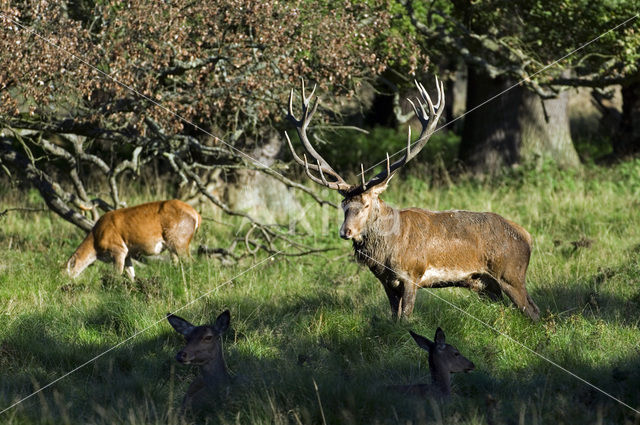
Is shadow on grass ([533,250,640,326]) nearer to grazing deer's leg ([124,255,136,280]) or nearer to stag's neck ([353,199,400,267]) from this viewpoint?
stag's neck ([353,199,400,267])

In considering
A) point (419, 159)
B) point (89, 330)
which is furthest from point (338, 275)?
point (419, 159)

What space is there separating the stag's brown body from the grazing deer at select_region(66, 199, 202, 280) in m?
3.21

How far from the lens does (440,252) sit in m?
7.58

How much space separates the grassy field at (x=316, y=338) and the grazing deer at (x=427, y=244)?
8.3 inches

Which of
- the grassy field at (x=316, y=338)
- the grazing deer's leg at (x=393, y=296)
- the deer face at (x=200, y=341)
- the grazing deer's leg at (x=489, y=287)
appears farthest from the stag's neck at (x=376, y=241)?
the deer face at (x=200, y=341)

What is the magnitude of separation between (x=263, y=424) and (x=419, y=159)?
1280 centimetres

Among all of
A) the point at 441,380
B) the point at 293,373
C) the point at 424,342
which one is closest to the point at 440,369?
the point at 441,380

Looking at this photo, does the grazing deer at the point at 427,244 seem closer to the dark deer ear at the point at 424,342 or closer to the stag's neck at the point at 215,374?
the dark deer ear at the point at 424,342

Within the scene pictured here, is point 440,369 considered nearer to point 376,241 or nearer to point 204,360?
point 204,360

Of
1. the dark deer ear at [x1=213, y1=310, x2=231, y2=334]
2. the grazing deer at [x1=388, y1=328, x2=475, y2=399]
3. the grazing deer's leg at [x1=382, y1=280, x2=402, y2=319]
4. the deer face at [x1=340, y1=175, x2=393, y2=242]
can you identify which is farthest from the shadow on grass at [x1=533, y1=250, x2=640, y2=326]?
the dark deer ear at [x1=213, y1=310, x2=231, y2=334]

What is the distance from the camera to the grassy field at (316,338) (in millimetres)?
5367

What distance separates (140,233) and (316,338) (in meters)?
3.65

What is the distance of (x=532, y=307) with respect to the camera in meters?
7.59

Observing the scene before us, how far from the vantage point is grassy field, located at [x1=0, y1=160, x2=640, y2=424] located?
17.6ft
